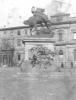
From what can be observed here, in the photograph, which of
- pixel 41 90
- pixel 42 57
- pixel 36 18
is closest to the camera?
pixel 41 90

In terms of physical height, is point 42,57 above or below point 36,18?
below

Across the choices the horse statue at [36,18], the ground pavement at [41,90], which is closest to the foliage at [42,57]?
the horse statue at [36,18]

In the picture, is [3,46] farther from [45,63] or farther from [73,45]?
[45,63]

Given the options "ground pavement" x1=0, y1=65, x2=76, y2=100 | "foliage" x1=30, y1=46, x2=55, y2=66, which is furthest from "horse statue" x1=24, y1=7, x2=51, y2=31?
"ground pavement" x1=0, y1=65, x2=76, y2=100

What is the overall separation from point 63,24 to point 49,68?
1145 inches

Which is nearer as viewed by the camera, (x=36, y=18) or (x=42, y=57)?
(x=42, y=57)

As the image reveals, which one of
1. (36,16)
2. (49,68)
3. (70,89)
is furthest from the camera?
(49,68)

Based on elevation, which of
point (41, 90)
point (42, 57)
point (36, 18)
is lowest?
point (41, 90)

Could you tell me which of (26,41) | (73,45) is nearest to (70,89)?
(26,41)

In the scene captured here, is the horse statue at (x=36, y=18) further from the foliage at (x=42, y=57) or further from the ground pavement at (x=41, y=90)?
the ground pavement at (x=41, y=90)

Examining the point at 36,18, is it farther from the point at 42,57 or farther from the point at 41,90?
the point at 41,90

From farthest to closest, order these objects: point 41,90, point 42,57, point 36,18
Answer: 1. point 36,18
2. point 42,57
3. point 41,90

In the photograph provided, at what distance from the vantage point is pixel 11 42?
181ft

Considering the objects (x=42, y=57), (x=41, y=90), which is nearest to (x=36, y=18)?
(x=42, y=57)
